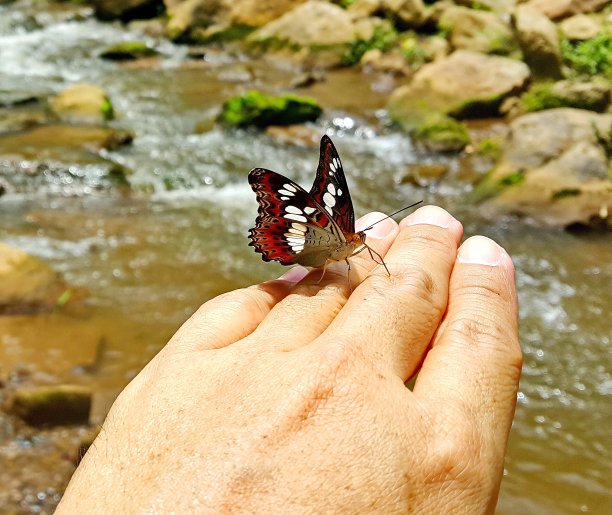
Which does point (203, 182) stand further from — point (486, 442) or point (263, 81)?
point (486, 442)

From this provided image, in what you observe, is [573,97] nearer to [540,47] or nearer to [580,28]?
[540,47]

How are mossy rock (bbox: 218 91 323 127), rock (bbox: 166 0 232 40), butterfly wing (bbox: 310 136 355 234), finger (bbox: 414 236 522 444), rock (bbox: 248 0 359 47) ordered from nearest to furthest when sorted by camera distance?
finger (bbox: 414 236 522 444) → butterfly wing (bbox: 310 136 355 234) → mossy rock (bbox: 218 91 323 127) → rock (bbox: 248 0 359 47) → rock (bbox: 166 0 232 40)

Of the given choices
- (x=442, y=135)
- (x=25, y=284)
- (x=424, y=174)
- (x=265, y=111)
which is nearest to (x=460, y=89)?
(x=442, y=135)

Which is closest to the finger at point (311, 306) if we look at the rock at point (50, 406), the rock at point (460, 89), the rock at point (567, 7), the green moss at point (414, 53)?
the rock at point (50, 406)

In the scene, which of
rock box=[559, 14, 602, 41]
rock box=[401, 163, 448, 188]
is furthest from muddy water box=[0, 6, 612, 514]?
rock box=[559, 14, 602, 41]

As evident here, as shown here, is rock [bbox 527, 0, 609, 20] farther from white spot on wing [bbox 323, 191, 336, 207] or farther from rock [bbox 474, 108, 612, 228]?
white spot on wing [bbox 323, 191, 336, 207]

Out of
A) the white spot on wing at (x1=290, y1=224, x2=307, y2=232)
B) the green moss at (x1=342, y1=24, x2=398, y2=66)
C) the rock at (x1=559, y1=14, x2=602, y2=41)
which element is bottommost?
the green moss at (x1=342, y1=24, x2=398, y2=66)
